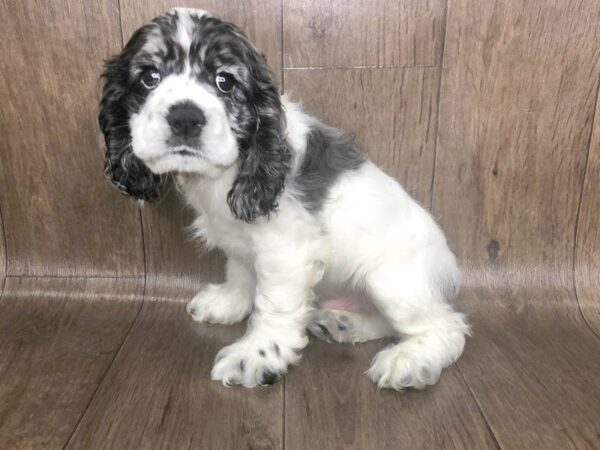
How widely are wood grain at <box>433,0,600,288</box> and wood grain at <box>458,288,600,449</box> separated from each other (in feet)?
0.64

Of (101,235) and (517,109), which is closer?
(517,109)

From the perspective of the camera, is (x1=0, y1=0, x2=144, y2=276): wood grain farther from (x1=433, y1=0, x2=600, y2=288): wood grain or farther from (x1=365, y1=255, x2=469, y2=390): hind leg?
(x1=433, y1=0, x2=600, y2=288): wood grain

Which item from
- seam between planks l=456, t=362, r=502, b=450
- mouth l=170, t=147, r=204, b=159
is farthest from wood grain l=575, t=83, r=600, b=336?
mouth l=170, t=147, r=204, b=159

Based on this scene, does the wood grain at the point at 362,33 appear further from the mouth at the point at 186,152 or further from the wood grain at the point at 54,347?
the wood grain at the point at 54,347

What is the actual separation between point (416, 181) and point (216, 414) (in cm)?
132

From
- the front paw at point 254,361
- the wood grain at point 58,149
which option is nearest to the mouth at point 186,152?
the front paw at point 254,361

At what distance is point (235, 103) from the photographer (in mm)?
1798

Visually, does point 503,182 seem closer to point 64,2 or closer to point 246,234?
point 246,234

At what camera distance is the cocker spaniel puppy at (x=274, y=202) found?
174 centimetres

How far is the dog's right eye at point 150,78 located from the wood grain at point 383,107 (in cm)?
77

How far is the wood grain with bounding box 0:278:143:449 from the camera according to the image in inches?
70.2

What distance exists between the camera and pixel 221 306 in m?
2.45

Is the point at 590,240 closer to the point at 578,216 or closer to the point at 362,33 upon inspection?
the point at 578,216

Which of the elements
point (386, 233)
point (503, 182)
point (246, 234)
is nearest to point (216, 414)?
point (246, 234)
